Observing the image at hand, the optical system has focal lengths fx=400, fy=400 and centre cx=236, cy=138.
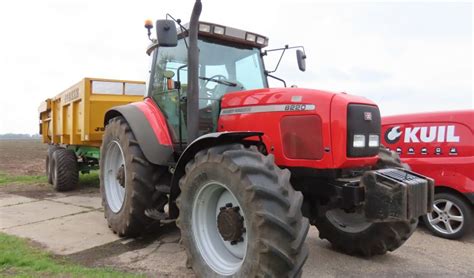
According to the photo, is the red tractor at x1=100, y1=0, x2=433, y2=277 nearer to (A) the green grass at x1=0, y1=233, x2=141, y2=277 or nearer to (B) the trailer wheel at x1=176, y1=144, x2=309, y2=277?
(B) the trailer wheel at x1=176, y1=144, x2=309, y2=277

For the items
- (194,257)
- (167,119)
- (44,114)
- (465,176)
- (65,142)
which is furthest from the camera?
(44,114)

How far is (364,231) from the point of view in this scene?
14.4ft

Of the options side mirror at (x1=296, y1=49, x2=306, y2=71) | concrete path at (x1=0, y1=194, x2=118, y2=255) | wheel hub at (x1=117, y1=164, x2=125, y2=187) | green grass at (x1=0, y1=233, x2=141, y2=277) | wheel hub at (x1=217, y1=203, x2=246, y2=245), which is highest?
side mirror at (x1=296, y1=49, x2=306, y2=71)

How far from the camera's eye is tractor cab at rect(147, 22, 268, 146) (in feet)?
14.8

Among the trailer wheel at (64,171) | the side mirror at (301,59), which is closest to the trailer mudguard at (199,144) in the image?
the side mirror at (301,59)

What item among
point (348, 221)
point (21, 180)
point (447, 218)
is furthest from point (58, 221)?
point (447, 218)

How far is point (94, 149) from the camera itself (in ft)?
28.8

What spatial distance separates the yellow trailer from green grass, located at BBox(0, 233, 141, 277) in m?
4.08

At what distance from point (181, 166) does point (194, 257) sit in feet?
2.88

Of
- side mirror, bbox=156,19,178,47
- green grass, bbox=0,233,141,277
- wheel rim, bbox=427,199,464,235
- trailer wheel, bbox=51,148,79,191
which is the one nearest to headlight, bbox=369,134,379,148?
side mirror, bbox=156,19,178,47

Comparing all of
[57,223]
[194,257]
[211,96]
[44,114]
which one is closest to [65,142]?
[44,114]

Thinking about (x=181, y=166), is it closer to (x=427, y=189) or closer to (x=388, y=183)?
(x=388, y=183)

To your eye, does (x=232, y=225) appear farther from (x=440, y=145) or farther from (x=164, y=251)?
(x=440, y=145)

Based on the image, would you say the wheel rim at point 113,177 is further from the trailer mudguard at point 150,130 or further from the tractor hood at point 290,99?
the tractor hood at point 290,99
